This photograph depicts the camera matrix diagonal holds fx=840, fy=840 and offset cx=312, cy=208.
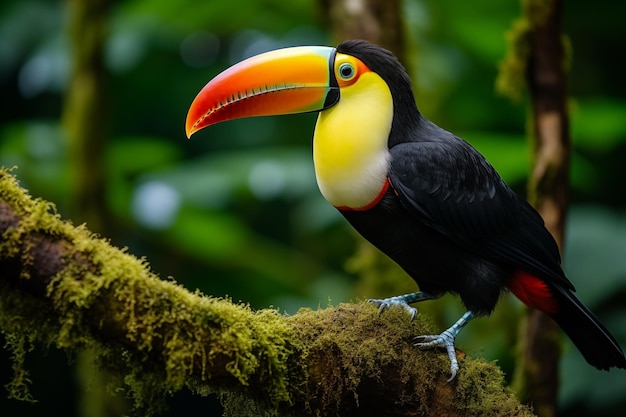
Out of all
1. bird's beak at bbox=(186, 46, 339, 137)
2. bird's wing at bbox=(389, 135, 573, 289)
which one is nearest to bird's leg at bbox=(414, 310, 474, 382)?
bird's wing at bbox=(389, 135, 573, 289)

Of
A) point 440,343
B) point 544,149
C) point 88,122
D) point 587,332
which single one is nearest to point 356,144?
point 440,343

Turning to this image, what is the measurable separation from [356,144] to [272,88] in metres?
0.36

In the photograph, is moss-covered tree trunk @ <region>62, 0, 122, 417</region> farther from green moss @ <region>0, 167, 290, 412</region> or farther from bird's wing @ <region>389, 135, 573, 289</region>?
green moss @ <region>0, 167, 290, 412</region>

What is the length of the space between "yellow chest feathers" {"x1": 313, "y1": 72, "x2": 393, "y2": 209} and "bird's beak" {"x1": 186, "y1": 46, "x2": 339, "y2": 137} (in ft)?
0.28

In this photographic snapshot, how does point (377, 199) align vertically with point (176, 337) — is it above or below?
above

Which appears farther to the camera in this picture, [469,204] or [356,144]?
[469,204]

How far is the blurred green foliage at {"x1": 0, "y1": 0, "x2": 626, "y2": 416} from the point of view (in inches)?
217

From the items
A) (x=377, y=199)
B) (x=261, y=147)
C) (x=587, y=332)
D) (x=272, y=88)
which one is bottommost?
(x=587, y=332)

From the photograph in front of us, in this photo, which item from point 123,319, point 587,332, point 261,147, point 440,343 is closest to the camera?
point 123,319

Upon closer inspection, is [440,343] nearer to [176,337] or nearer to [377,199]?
[377,199]

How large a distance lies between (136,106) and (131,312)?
19.9ft

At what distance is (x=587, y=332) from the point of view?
322cm

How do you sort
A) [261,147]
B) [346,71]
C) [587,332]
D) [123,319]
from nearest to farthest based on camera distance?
[123,319] → [346,71] → [587,332] → [261,147]

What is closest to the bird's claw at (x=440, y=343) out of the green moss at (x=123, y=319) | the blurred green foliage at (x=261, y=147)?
the green moss at (x=123, y=319)
